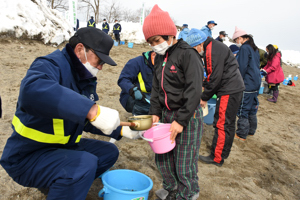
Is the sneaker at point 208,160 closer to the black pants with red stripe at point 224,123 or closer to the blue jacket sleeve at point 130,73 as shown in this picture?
the black pants with red stripe at point 224,123

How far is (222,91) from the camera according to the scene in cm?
278

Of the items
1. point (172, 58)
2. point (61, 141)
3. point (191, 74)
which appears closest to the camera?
point (61, 141)

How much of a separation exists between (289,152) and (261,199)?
5.81 ft

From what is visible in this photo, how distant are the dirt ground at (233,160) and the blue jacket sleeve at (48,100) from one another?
1.10 metres

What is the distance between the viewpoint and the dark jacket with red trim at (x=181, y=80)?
70.7 inches

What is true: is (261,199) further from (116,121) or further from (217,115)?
(116,121)

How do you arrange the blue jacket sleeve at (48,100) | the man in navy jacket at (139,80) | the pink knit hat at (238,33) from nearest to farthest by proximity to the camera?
1. the blue jacket sleeve at (48,100)
2. the man in navy jacket at (139,80)
3. the pink knit hat at (238,33)

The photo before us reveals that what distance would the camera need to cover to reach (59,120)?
157 centimetres

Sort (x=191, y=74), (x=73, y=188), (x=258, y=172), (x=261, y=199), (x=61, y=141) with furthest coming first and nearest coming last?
1. (x=258, y=172)
2. (x=261, y=199)
3. (x=191, y=74)
4. (x=61, y=141)
5. (x=73, y=188)

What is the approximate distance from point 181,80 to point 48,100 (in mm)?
1089

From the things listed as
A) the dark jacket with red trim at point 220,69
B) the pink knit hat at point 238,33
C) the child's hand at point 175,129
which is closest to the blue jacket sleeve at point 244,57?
the pink knit hat at point 238,33

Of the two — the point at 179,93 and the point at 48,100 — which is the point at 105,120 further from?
the point at 179,93

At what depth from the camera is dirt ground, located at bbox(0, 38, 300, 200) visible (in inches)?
95.3

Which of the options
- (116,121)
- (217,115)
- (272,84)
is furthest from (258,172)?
(272,84)
